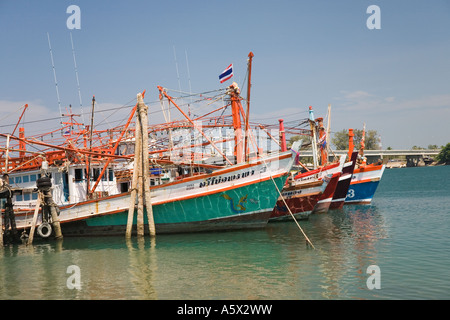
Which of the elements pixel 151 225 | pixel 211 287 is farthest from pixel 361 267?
pixel 151 225

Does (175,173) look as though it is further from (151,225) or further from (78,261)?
(78,261)

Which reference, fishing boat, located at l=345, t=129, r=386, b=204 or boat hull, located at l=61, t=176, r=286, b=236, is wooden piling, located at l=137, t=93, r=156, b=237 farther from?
fishing boat, located at l=345, t=129, r=386, b=204

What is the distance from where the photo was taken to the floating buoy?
21.0 meters

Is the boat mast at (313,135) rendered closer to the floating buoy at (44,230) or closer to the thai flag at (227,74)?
the thai flag at (227,74)

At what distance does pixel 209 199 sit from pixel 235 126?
466 cm

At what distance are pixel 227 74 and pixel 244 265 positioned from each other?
1168 centimetres

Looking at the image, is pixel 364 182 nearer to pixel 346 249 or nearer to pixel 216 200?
pixel 216 200

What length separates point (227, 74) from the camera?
22000 mm

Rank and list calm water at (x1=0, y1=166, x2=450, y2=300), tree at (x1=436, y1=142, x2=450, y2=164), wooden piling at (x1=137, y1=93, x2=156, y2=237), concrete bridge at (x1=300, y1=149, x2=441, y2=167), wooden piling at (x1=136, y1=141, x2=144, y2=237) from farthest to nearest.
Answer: tree at (x1=436, y1=142, x2=450, y2=164), concrete bridge at (x1=300, y1=149, x2=441, y2=167), wooden piling at (x1=136, y1=141, x2=144, y2=237), wooden piling at (x1=137, y1=93, x2=156, y2=237), calm water at (x1=0, y1=166, x2=450, y2=300)

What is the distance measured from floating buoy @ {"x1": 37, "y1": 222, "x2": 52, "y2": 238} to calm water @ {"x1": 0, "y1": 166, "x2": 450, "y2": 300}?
1.69ft

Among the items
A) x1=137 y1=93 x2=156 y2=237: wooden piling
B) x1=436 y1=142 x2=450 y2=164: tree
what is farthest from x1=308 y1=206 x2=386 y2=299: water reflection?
x1=436 y1=142 x2=450 y2=164: tree

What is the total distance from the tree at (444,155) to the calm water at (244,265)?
133 metres

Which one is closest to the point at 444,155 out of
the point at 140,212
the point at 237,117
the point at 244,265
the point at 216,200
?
the point at 237,117

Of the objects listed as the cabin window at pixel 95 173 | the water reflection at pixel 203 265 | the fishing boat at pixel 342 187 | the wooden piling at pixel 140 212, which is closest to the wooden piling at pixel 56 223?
the water reflection at pixel 203 265
